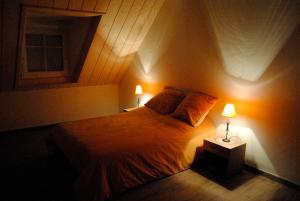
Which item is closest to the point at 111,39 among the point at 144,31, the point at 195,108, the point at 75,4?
the point at 144,31

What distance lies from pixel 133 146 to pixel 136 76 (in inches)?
95.0

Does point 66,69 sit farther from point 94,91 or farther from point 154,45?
point 154,45

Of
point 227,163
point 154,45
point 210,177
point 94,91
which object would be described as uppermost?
point 154,45

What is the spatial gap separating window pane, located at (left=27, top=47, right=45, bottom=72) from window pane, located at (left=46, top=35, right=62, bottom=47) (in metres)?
0.18

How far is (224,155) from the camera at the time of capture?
2.54m

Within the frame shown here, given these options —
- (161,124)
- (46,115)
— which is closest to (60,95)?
(46,115)

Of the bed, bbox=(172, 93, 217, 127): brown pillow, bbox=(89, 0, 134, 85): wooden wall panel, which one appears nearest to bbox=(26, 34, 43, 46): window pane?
bbox=(89, 0, 134, 85): wooden wall panel

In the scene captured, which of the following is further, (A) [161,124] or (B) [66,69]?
(B) [66,69]

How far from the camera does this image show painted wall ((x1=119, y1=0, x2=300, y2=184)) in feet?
7.80

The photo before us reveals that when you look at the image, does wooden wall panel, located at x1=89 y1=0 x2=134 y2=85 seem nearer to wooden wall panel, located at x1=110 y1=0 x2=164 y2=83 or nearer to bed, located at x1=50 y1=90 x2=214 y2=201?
wooden wall panel, located at x1=110 y1=0 x2=164 y2=83

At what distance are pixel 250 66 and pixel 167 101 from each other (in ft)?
4.03

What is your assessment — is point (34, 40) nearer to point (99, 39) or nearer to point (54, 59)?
point (54, 59)

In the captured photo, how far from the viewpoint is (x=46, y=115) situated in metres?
4.26

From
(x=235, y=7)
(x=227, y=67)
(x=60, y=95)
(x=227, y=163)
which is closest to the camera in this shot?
(x=227, y=163)
